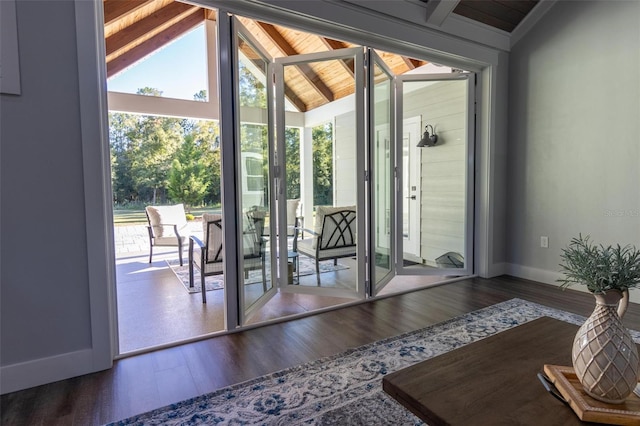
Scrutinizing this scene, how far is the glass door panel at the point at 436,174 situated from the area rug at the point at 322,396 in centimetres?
173

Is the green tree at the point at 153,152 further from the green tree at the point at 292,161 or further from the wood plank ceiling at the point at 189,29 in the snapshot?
the green tree at the point at 292,161

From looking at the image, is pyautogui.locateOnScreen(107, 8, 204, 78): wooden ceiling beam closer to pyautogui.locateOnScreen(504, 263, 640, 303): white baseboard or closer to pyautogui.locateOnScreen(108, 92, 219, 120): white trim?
pyautogui.locateOnScreen(108, 92, 219, 120): white trim

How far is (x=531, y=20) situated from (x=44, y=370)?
16.2ft

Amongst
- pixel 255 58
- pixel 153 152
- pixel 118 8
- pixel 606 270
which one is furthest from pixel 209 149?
pixel 606 270

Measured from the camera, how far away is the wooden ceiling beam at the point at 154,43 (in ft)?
16.9

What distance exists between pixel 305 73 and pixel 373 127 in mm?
1120

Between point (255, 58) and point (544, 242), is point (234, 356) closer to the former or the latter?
point (255, 58)

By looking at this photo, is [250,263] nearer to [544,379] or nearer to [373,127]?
[373,127]

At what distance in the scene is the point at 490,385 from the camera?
105cm

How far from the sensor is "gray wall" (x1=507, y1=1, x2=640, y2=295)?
9.79 ft

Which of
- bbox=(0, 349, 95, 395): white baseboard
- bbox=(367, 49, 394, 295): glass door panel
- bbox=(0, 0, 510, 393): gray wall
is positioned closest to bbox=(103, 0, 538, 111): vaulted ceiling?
bbox=(367, 49, 394, 295): glass door panel

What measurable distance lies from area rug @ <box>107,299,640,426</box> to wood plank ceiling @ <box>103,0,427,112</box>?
8.70ft

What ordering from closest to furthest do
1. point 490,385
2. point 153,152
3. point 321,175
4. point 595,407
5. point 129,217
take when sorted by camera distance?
point 595,407
point 490,385
point 321,175
point 129,217
point 153,152

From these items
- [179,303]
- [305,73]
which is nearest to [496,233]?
[305,73]
